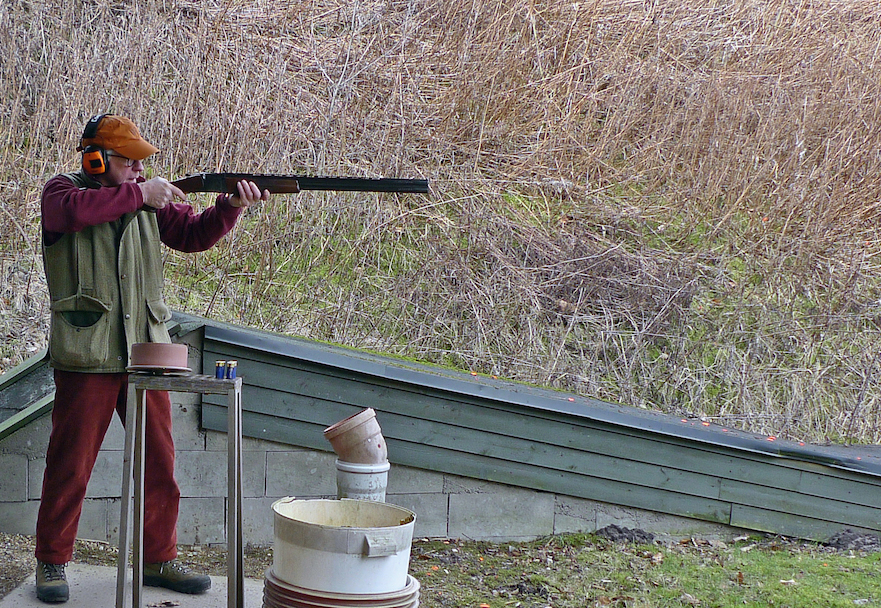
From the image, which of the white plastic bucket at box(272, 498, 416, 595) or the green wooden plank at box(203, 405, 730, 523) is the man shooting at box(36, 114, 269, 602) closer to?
the white plastic bucket at box(272, 498, 416, 595)

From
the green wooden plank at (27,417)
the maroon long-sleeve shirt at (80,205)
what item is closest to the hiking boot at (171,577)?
the green wooden plank at (27,417)

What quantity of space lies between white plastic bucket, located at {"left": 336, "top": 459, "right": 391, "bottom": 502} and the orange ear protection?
160cm

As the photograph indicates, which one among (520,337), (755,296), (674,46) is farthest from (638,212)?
(674,46)

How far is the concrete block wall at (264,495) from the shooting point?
12.9 feet

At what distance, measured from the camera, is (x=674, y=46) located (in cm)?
995

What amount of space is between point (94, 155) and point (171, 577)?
1.69 metres

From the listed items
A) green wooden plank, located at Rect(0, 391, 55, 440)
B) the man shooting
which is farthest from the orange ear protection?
green wooden plank, located at Rect(0, 391, 55, 440)

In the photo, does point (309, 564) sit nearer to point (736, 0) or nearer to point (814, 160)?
point (814, 160)

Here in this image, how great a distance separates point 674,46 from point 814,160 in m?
2.34

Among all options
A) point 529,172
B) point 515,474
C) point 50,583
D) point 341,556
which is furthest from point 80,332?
point 529,172

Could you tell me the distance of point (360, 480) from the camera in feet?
11.7

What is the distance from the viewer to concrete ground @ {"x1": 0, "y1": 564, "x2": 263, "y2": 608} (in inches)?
125

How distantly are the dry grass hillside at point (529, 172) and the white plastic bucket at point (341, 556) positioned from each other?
3.76 metres

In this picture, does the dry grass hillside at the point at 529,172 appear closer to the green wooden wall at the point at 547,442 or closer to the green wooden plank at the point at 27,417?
the green wooden wall at the point at 547,442
